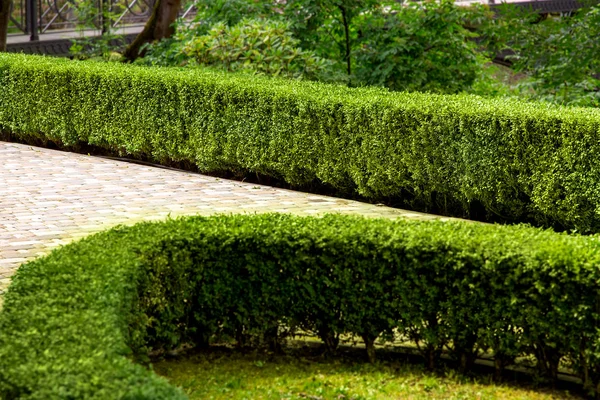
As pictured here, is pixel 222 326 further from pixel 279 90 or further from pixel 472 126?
pixel 279 90

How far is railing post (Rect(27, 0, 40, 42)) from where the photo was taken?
20734 millimetres

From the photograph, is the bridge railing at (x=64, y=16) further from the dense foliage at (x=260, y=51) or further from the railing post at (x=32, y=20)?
the dense foliage at (x=260, y=51)

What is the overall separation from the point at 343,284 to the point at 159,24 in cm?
1321

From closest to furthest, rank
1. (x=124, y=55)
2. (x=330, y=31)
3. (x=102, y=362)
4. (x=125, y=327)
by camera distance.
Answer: (x=102, y=362) → (x=125, y=327) → (x=330, y=31) → (x=124, y=55)

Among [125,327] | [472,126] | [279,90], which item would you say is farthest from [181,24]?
[125,327]

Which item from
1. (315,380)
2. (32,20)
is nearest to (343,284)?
(315,380)

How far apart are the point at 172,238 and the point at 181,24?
10.9 metres

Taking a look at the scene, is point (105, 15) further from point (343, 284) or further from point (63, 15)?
point (343, 284)

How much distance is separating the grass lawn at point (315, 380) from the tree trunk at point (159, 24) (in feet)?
42.6

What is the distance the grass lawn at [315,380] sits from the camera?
5.66 m

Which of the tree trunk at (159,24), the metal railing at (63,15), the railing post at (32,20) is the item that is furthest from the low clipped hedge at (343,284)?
the railing post at (32,20)

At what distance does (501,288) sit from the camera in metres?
5.80

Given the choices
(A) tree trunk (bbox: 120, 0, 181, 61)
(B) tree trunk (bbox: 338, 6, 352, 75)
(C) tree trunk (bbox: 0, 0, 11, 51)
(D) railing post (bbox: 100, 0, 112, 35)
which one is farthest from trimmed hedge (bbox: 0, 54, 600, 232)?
(D) railing post (bbox: 100, 0, 112, 35)

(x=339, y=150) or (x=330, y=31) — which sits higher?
(x=330, y=31)
